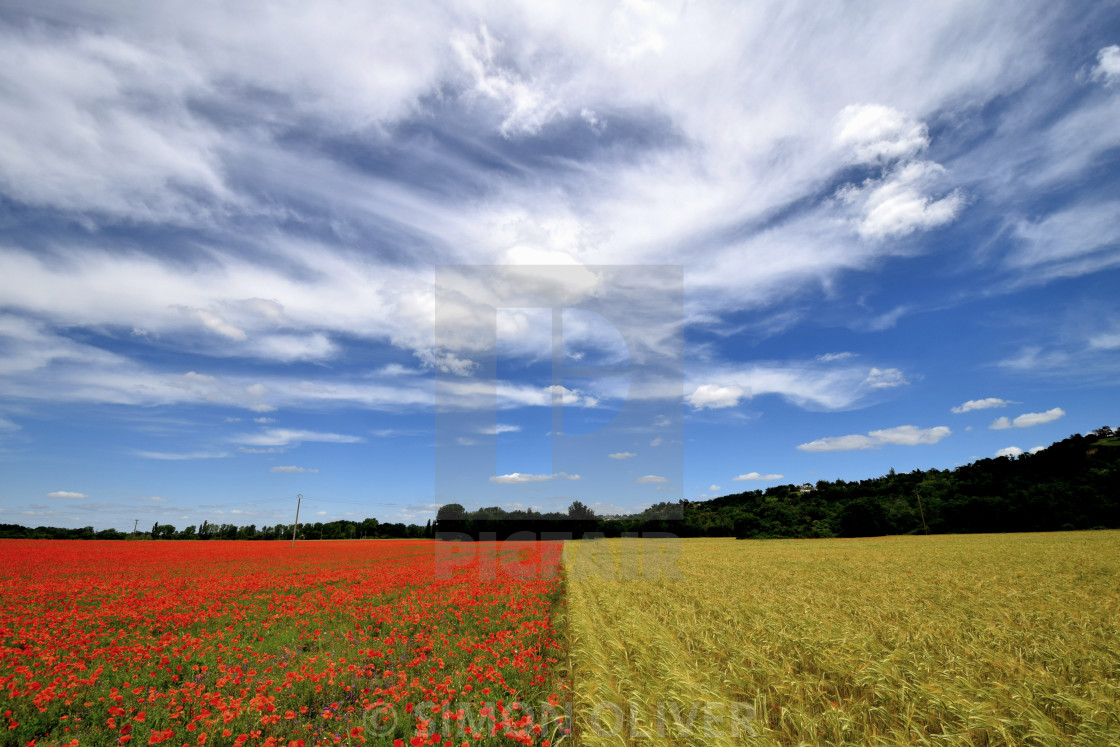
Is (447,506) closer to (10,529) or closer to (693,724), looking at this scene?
(10,529)

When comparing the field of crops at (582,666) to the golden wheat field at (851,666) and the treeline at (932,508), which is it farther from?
the treeline at (932,508)

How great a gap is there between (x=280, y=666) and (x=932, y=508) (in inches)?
3243

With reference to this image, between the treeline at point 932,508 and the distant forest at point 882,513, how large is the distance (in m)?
0.13

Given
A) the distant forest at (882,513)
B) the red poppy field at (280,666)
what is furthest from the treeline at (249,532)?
the red poppy field at (280,666)

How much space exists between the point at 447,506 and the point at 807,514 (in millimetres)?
71181

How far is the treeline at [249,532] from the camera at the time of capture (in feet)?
230

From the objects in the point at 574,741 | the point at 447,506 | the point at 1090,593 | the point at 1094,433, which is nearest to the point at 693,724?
the point at 574,741

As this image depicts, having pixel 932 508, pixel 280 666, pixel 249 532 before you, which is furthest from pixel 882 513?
pixel 249 532

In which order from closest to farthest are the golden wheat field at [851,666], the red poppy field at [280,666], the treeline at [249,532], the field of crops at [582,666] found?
the golden wheat field at [851,666] → the field of crops at [582,666] → the red poppy field at [280,666] → the treeline at [249,532]

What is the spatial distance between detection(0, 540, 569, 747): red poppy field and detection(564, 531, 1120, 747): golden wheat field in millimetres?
1215

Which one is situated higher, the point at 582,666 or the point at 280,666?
the point at 582,666

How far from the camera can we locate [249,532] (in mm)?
94188

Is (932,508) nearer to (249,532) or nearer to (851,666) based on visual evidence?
(851,666)

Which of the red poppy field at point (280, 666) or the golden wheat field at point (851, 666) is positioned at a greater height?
the golden wheat field at point (851, 666)
